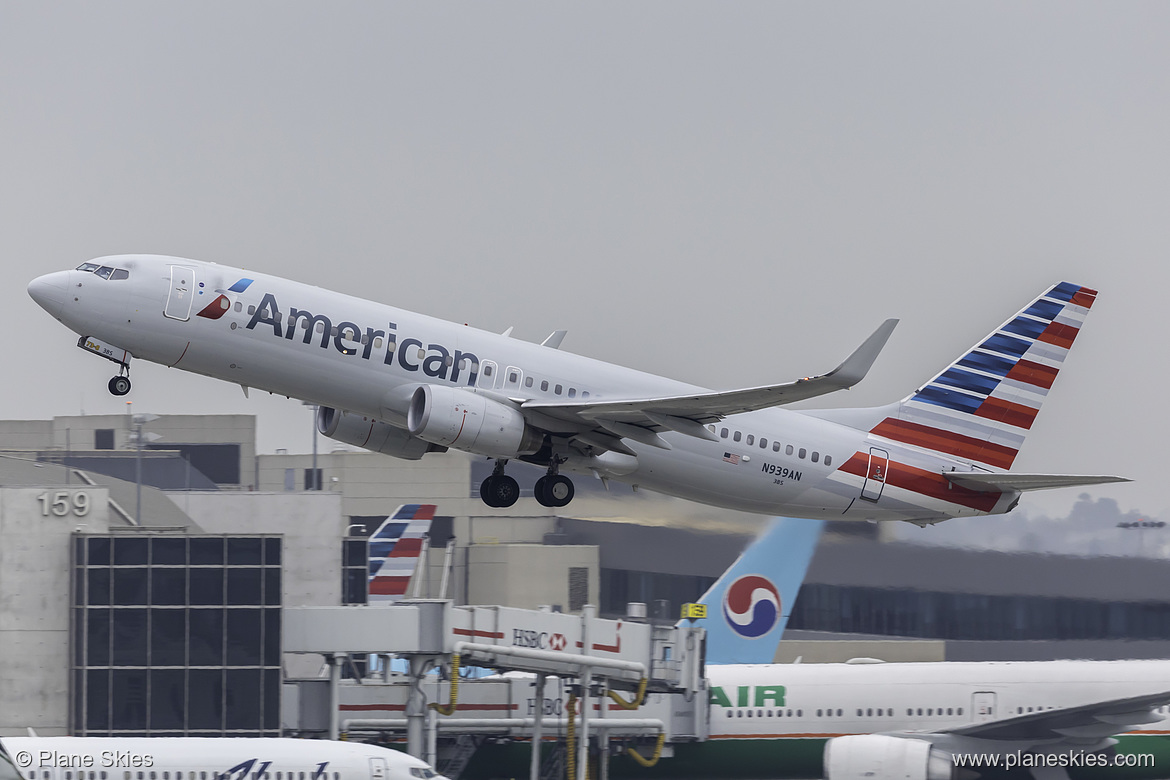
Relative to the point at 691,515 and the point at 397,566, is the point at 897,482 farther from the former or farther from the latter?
the point at 397,566

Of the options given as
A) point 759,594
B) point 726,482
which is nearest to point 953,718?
point 726,482

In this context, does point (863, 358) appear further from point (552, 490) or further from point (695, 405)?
point (552, 490)

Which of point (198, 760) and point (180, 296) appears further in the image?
point (180, 296)

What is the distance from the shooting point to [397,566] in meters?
55.8

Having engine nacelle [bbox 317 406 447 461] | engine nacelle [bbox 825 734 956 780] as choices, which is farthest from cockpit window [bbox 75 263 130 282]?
engine nacelle [bbox 825 734 956 780]

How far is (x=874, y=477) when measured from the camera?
119 feet

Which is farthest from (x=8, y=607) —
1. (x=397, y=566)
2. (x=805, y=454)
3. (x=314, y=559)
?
(x=805, y=454)

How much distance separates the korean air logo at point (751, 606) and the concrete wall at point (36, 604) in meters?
18.8

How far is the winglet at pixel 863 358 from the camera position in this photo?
29656 millimetres

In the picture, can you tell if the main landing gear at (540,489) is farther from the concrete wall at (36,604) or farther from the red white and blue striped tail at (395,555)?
the red white and blue striped tail at (395,555)

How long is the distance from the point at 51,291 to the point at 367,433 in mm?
7680

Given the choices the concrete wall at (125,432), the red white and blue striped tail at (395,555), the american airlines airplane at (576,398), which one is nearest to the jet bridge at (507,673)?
the american airlines airplane at (576,398)

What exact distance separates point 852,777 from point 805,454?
721cm

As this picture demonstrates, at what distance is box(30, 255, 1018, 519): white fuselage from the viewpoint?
30.8 meters
